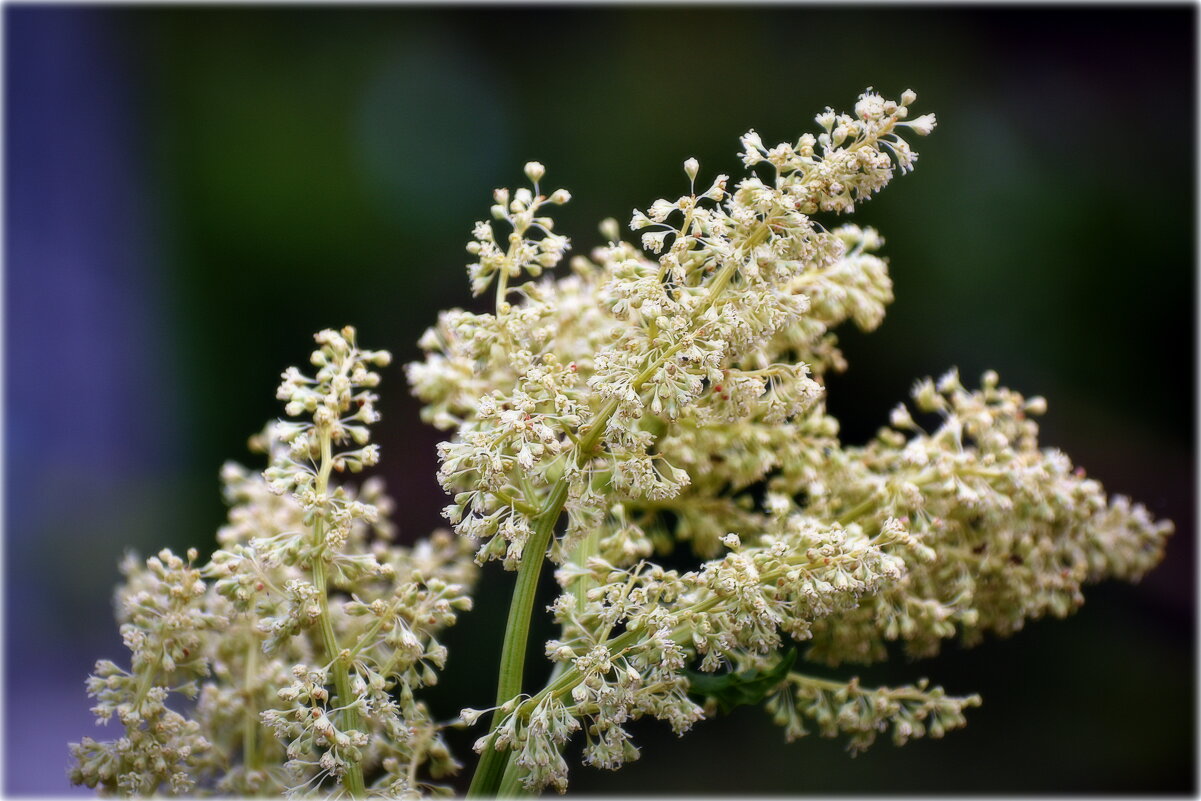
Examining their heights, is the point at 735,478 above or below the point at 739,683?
above

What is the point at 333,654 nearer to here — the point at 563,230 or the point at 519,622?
the point at 519,622

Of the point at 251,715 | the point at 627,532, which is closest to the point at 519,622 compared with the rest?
the point at 627,532

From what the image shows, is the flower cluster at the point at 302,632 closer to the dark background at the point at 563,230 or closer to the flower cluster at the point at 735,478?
the flower cluster at the point at 735,478

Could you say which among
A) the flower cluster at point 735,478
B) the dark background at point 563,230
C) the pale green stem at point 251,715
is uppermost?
the dark background at point 563,230

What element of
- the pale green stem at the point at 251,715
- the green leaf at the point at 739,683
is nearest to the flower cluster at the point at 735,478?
the green leaf at the point at 739,683

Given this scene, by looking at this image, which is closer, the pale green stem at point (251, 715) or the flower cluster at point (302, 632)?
the flower cluster at point (302, 632)

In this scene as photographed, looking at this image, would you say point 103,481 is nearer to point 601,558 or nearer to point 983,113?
point 601,558

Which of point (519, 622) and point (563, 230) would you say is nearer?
point (519, 622)

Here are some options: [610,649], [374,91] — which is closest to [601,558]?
[610,649]
